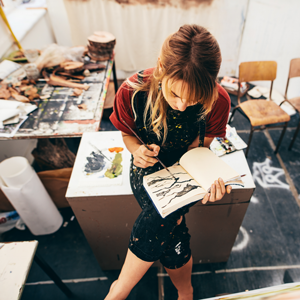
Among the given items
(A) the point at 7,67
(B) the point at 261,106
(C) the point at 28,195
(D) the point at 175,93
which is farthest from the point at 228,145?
(A) the point at 7,67

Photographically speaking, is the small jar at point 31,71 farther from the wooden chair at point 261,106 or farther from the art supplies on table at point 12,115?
the wooden chair at point 261,106

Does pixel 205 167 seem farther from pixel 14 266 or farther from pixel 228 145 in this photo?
pixel 14 266

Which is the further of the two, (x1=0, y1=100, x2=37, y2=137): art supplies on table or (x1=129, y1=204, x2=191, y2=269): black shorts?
(x1=0, y1=100, x2=37, y2=137): art supplies on table

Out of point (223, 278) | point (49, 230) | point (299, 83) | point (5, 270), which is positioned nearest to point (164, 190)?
point (5, 270)

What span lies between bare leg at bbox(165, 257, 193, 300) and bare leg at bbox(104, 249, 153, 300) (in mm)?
173

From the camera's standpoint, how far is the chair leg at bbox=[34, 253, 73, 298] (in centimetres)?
105

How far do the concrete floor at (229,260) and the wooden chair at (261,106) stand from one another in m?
0.59

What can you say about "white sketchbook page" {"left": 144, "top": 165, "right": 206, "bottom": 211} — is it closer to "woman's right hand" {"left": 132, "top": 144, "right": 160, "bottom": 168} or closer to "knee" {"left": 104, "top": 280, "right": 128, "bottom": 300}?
"woman's right hand" {"left": 132, "top": 144, "right": 160, "bottom": 168}

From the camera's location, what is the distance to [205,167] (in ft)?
3.22

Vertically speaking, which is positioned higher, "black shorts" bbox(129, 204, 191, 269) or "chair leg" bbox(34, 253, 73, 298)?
"black shorts" bbox(129, 204, 191, 269)

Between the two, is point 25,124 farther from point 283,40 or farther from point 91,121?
point 283,40

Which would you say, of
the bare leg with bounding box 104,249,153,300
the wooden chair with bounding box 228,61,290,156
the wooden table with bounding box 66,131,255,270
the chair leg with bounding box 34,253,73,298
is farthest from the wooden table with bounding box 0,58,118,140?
the wooden chair with bounding box 228,61,290,156

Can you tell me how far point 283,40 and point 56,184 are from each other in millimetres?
3193

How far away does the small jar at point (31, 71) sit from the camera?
1873mm
